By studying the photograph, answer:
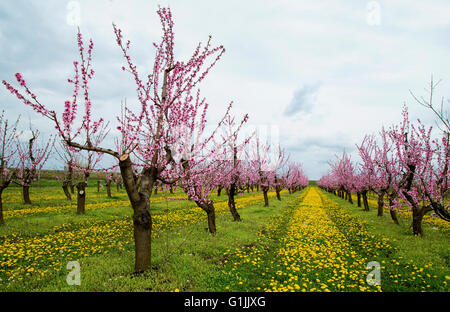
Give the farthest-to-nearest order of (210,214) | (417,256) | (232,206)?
(232,206) → (210,214) → (417,256)

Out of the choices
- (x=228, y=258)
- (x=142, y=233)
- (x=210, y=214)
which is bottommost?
(x=228, y=258)

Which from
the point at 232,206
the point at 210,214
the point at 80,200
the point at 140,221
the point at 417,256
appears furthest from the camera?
the point at 80,200

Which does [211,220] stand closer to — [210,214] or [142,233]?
[210,214]

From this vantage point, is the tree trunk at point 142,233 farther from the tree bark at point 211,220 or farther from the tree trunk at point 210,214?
the tree bark at point 211,220

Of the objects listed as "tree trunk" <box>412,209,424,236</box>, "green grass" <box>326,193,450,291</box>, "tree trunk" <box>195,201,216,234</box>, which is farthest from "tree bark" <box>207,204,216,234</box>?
"tree trunk" <box>412,209,424,236</box>

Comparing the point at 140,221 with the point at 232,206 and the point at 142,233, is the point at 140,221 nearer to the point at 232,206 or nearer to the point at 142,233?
the point at 142,233

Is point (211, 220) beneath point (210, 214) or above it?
beneath

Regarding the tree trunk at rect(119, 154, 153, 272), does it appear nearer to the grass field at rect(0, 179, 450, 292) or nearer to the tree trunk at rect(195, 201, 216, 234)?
the grass field at rect(0, 179, 450, 292)

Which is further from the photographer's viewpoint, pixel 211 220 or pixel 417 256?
pixel 211 220

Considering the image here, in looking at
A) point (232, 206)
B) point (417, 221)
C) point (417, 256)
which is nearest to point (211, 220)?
point (232, 206)
